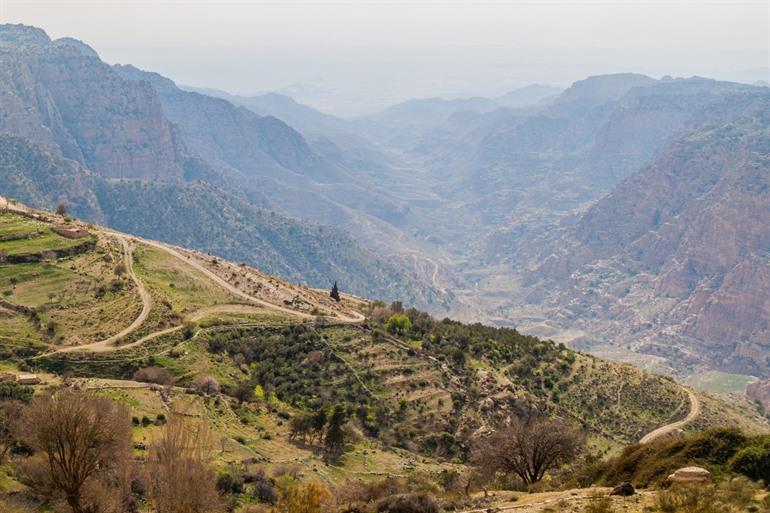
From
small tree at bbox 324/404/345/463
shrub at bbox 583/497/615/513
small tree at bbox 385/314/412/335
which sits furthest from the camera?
small tree at bbox 385/314/412/335

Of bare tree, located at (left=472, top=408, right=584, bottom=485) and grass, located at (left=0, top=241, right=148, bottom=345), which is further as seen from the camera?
grass, located at (left=0, top=241, right=148, bottom=345)

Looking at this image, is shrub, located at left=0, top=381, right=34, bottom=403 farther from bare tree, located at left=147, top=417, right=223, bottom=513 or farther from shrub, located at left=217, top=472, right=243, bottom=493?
bare tree, located at left=147, top=417, right=223, bottom=513

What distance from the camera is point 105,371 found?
6650 cm

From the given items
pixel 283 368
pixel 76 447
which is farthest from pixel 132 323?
pixel 76 447

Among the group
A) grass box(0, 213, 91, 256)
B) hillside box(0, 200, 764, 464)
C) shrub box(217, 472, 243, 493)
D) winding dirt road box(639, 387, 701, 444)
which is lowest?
winding dirt road box(639, 387, 701, 444)

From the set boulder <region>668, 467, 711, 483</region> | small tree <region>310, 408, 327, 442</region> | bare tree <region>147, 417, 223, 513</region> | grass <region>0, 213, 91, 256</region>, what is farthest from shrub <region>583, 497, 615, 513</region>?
grass <region>0, 213, 91, 256</region>

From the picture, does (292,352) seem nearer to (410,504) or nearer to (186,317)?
(186,317)

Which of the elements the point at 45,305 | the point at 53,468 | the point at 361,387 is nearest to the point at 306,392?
the point at 361,387

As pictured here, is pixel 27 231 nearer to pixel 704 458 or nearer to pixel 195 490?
pixel 195 490

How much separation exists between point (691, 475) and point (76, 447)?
30.8 meters

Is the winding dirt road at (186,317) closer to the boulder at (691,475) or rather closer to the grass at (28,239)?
the grass at (28,239)

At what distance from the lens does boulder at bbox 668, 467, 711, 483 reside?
29.8 metres

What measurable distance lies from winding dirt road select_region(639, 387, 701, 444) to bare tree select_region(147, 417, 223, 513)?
52.0m

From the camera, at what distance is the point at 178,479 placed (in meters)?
32.6
